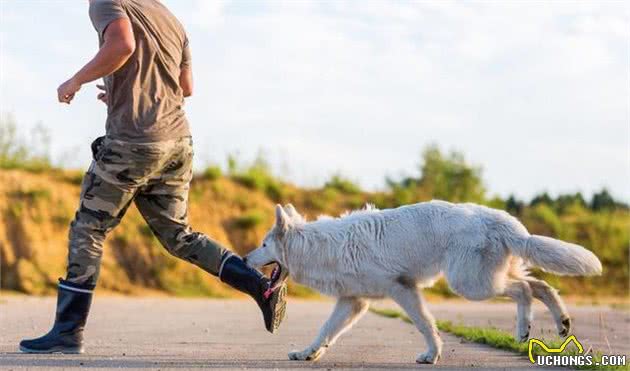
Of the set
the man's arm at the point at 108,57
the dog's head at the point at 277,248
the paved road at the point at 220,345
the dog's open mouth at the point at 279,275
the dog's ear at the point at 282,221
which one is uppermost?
the man's arm at the point at 108,57

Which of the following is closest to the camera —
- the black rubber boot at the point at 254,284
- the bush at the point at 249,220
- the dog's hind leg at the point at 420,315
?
the dog's hind leg at the point at 420,315

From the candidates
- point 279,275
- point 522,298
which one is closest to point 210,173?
point 279,275

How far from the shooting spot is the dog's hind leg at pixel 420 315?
29.3ft

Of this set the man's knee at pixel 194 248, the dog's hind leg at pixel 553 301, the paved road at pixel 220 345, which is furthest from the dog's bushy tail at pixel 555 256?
the man's knee at pixel 194 248

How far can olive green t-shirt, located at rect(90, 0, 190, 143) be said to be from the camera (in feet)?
28.8

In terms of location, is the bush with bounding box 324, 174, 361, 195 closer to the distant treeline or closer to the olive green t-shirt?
the distant treeline

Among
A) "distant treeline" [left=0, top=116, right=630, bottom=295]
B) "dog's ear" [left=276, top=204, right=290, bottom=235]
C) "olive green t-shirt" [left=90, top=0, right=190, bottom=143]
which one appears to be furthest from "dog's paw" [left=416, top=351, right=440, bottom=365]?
"distant treeline" [left=0, top=116, right=630, bottom=295]

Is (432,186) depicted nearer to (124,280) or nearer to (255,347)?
(124,280)

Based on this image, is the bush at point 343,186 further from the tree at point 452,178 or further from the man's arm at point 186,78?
the man's arm at point 186,78

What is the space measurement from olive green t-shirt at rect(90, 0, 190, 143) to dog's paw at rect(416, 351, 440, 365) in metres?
2.64

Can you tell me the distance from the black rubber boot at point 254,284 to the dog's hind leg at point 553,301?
225cm

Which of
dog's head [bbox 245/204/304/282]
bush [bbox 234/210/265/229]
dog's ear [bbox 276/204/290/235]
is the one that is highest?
dog's ear [bbox 276/204/290/235]

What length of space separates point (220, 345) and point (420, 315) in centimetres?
220

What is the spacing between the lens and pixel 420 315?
29.9 ft
